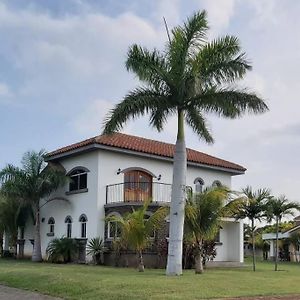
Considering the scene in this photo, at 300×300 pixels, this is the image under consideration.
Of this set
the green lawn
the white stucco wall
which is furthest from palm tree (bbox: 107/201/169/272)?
the white stucco wall

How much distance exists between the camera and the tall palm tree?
20.4 meters

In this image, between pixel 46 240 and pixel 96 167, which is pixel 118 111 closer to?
pixel 96 167

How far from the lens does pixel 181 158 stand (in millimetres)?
20891

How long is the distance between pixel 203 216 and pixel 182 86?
18.6ft

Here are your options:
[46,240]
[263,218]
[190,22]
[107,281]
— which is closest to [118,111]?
[190,22]

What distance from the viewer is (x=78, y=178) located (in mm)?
32312

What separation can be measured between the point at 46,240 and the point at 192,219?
49.5 feet

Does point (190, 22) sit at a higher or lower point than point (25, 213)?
higher

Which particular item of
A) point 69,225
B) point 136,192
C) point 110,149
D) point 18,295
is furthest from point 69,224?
point 18,295

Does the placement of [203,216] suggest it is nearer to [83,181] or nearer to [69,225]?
[83,181]

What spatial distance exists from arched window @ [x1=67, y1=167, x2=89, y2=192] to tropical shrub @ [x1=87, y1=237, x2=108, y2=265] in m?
3.61

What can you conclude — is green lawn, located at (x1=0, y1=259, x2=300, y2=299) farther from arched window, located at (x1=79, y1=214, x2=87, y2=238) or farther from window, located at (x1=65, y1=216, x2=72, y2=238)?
window, located at (x1=65, y1=216, x2=72, y2=238)

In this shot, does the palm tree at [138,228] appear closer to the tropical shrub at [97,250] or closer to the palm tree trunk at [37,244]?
Answer: the tropical shrub at [97,250]

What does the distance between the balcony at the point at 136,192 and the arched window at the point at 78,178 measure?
70.5 inches
